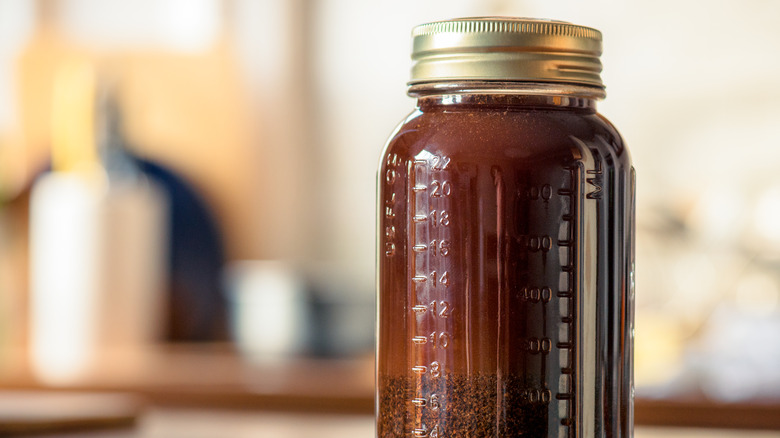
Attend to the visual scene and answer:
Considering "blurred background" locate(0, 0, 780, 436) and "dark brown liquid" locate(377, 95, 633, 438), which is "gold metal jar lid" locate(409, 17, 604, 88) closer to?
"dark brown liquid" locate(377, 95, 633, 438)

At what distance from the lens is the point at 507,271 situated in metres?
0.47

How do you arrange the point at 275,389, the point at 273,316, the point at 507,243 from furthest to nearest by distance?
the point at 273,316, the point at 275,389, the point at 507,243

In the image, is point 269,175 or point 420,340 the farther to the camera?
point 269,175

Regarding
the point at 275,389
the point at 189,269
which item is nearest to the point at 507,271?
the point at 275,389

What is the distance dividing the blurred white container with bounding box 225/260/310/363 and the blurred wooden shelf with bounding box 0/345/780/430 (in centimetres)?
18

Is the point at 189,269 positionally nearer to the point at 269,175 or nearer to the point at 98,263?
the point at 269,175

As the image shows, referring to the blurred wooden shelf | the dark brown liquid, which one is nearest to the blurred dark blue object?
the blurred wooden shelf

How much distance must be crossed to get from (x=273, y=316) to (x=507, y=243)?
148 cm

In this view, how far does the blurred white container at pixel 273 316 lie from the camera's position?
1.91 meters

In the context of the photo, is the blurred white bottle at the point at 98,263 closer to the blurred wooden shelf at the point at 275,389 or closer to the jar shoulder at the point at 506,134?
the blurred wooden shelf at the point at 275,389

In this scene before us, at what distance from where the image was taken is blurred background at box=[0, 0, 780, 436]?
179cm

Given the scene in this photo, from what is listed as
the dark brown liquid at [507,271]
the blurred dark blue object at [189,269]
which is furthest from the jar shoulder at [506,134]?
the blurred dark blue object at [189,269]

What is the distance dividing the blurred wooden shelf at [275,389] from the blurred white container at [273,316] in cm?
18

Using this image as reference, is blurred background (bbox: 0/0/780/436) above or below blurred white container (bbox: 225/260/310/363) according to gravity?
above
